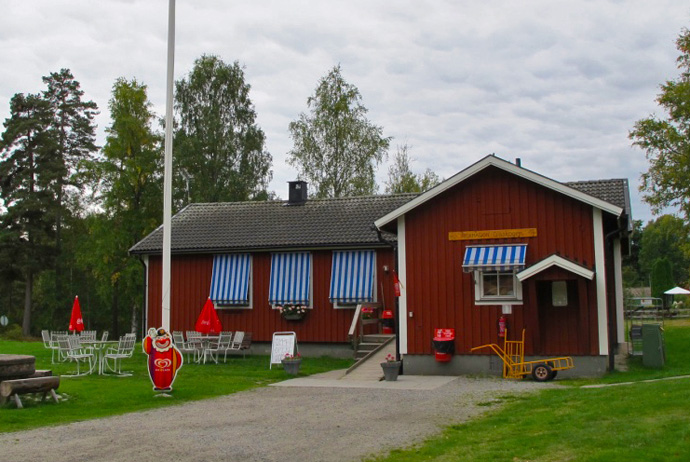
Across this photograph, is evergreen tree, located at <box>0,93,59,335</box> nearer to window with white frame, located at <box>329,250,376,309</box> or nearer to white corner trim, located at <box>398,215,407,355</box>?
window with white frame, located at <box>329,250,376,309</box>

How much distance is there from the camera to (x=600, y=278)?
15.2 meters

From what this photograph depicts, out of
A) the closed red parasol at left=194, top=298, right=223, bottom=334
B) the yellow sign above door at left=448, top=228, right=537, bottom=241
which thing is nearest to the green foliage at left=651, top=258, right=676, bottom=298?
the yellow sign above door at left=448, top=228, right=537, bottom=241

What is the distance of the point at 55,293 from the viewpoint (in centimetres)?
4697

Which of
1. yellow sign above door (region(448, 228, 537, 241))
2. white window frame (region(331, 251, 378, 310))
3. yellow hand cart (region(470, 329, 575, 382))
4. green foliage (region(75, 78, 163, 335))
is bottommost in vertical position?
yellow hand cart (region(470, 329, 575, 382))

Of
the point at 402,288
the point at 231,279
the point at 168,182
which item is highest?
the point at 168,182

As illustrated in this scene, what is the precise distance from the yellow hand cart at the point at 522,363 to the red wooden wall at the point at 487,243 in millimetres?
212

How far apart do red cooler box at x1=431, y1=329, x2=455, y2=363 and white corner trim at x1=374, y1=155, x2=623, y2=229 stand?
9.25 feet

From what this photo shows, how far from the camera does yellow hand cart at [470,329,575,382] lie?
1456cm

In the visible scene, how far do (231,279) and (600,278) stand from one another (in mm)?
10623

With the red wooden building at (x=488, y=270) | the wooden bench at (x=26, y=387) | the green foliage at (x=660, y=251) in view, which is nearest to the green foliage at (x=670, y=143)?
the red wooden building at (x=488, y=270)

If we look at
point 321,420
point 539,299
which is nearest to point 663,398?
point 321,420

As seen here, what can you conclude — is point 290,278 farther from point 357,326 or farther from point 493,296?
point 493,296

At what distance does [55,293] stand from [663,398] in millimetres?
43683

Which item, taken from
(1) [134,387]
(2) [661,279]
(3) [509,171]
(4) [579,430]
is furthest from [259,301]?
(2) [661,279]
